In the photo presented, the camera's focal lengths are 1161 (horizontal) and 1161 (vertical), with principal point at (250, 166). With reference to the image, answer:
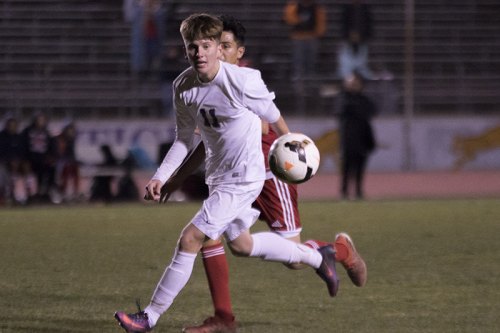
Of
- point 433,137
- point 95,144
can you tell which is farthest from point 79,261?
point 433,137

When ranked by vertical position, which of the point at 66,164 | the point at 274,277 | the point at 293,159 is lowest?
the point at 66,164

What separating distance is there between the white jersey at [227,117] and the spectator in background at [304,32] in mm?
15518

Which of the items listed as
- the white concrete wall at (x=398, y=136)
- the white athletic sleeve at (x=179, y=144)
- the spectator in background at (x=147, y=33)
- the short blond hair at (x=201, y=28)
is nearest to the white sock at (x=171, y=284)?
the white athletic sleeve at (x=179, y=144)

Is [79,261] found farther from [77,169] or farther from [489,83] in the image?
[489,83]

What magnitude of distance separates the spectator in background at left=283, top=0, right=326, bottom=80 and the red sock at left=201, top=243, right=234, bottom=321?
15528 millimetres

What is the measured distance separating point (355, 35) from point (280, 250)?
15.5m

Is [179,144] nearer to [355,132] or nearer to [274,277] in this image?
[274,277]

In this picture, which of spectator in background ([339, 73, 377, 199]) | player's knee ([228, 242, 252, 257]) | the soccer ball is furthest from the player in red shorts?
spectator in background ([339, 73, 377, 199])

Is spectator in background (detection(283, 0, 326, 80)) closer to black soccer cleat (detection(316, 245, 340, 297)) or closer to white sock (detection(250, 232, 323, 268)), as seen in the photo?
black soccer cleat (detection(316, 245, 340, 297))

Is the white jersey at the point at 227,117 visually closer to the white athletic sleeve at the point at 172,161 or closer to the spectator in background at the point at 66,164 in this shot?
the white athletic sleeve at the point at 172,161

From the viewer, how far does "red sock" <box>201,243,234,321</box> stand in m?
6.84

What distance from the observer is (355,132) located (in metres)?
17.5

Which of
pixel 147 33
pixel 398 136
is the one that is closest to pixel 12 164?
pixel 147 33

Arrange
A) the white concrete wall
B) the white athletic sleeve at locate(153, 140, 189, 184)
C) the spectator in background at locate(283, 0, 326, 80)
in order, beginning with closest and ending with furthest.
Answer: the white athletic sleeve at locate(153, 140, 189, 184)
the white concrete wall
the spectator in background at locate(283, 0, 326, 80)
